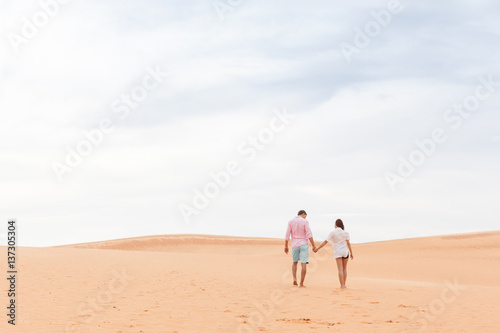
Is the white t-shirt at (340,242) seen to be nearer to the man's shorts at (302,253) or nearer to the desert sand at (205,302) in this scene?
the man's shorts at (302,253)

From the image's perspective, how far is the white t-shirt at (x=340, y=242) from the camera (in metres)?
14.7

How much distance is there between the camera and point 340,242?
1471 centimetres

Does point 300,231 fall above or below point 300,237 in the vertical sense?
above

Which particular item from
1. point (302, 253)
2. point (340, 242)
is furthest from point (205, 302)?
point (340, 242)

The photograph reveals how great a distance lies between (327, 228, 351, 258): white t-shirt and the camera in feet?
48.2

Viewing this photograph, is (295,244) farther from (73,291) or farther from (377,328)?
(73,291)

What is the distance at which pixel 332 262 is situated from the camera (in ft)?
96.1

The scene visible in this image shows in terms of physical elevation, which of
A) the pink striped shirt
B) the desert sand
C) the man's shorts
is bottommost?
the desert sand

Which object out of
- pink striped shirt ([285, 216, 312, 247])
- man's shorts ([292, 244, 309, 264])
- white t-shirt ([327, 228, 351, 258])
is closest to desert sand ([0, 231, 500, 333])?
man's shorts ([292, 244, 309, 264])

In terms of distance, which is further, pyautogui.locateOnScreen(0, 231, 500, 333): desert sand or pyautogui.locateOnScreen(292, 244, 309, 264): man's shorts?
pyautogui.locateOnScreen(292, 244, 309, 264): man's shorts

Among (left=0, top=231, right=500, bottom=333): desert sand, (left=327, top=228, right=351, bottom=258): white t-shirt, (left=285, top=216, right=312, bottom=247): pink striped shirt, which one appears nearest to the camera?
(left=0, top=231, right=500, bottom=333): desert sand

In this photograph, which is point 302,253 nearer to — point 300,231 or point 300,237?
point 300,237

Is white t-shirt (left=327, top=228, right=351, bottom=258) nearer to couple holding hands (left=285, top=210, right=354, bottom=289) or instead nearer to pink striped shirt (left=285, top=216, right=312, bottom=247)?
couple holding hands (left=285, top=210, right=354, bottom=289)

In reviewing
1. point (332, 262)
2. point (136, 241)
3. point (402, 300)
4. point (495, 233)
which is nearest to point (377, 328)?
point (402, 300)
